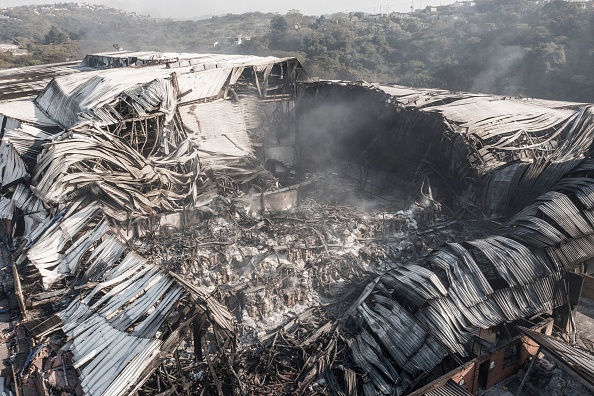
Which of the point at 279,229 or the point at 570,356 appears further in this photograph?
the point at 279,229

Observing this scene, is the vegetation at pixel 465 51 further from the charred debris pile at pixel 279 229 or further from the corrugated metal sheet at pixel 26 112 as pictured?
the corrugated metal sheet at pixel 26 112

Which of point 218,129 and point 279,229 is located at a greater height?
point 218,129

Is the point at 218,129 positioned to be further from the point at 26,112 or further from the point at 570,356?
the point at 570,356

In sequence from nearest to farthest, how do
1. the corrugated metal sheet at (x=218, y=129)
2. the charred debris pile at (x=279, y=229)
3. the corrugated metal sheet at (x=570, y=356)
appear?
the corrugated metal sheet at (x=570, y=356), the charred debris pile at (x=279, y=229), the corrugated metal sheet at (x=218, y=129)

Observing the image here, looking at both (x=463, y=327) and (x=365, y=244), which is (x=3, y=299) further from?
(x=463, y=327)

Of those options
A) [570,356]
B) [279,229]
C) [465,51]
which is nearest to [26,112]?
[279,229]

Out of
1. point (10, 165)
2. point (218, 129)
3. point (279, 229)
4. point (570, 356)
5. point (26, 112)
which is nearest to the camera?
point (570, 356)

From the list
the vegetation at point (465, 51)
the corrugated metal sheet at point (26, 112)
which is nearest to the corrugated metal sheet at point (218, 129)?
the corrugated metal sheet at point (26, 112)

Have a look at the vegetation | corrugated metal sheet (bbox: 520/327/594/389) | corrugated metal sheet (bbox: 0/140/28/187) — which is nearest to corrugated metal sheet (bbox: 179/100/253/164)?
corrugated metal sheet (bbox: 0/140/28/187)

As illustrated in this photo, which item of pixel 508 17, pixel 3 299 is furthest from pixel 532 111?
pixel 508 17
